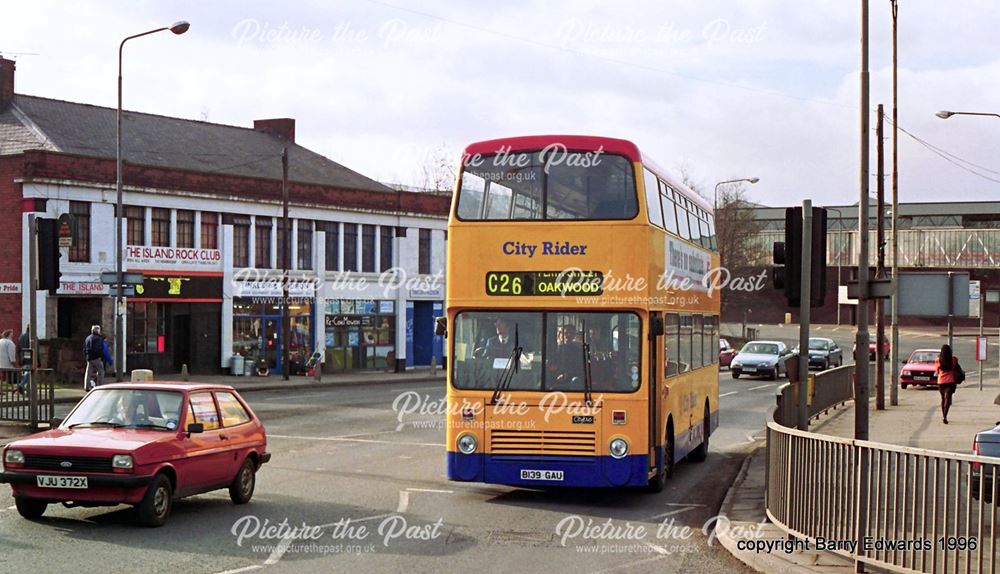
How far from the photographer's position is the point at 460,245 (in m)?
14.6

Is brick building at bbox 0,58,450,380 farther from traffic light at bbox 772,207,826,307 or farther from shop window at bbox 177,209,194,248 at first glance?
traffic light at bbox 772,207,826,307

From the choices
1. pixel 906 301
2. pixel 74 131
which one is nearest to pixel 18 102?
pixel 74 131

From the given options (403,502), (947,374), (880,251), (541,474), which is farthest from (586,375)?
(880,251)

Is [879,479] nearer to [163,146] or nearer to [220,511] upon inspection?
[220,511]

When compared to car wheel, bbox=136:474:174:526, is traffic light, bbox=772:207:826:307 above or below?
above

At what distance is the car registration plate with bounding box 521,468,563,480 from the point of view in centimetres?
1415

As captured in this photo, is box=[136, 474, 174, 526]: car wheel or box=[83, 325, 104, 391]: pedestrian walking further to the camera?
box=[83, 325, 104, 391]: pedestrian walking

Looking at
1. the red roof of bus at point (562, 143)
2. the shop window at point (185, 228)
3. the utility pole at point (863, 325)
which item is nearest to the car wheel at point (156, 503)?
the red roof of bus at point (562, 143)

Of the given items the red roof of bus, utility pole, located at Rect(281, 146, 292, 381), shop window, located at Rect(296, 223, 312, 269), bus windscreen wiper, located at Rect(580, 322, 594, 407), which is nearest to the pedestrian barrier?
bus windscreen wiper, located at Rect(580, 322, 594, 407)

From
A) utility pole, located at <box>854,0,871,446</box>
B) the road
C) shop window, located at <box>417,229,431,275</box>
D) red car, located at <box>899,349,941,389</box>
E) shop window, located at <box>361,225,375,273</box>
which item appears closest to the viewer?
the road

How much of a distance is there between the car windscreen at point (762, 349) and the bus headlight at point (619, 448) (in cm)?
3670

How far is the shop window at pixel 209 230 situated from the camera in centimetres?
4584

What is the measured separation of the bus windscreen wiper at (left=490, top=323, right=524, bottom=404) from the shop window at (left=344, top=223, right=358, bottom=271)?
3867 centimetres

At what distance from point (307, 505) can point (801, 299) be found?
614cm
